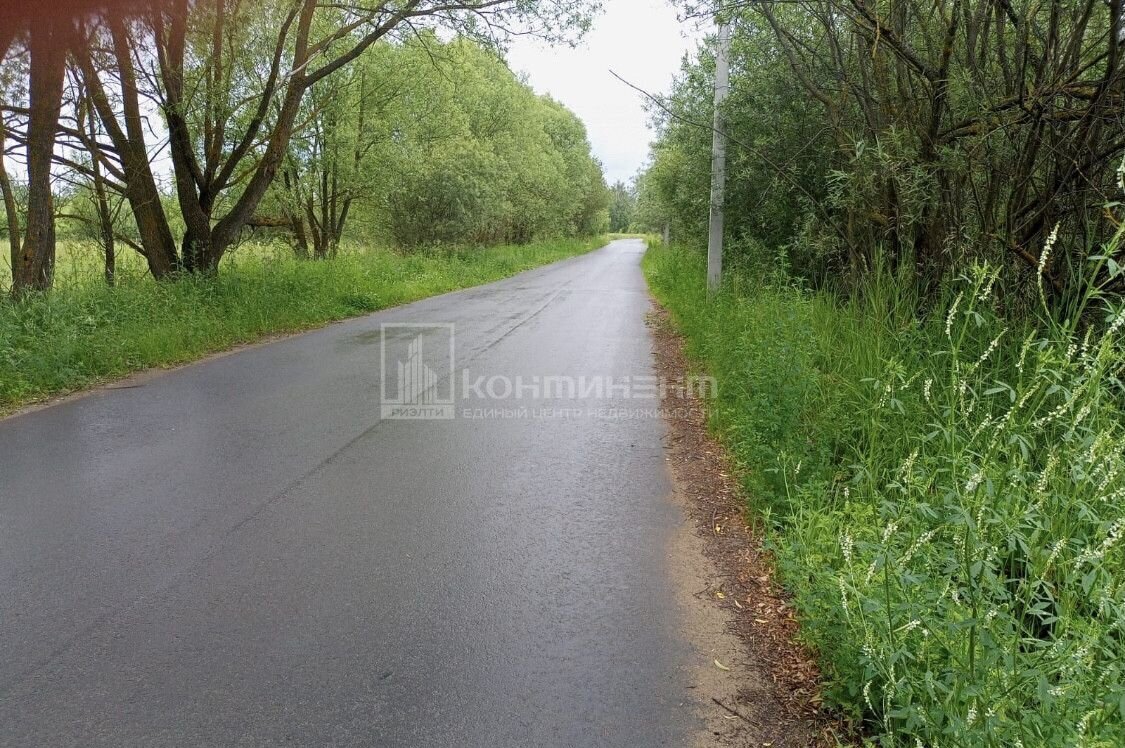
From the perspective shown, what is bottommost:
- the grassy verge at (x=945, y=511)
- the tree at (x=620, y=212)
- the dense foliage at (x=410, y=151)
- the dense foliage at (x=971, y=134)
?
the grassy verge at (x=945, y=511)

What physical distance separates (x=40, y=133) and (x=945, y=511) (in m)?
13.1

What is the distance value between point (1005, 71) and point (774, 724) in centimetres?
553

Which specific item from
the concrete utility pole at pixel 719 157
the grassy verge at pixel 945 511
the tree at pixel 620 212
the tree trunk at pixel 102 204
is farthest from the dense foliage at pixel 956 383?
the tree at pixel 620 212

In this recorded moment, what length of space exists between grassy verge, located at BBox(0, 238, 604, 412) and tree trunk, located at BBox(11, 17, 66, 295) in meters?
0.69

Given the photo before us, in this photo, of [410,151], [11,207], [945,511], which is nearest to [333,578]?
[945,511]

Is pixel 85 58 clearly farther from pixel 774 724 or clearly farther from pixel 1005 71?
pixel 774 724

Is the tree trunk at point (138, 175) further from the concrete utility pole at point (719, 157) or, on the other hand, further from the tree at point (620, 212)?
the tree at point (620, 212)

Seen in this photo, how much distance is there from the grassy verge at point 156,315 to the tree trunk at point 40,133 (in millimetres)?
687

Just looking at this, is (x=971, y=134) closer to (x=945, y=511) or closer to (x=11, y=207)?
(x=945, y=511)

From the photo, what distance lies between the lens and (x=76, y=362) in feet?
28.3

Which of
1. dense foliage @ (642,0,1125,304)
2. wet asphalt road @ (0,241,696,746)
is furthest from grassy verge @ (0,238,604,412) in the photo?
dense foliage @ (642,0,1125,304)

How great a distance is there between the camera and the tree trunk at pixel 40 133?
10578 mm

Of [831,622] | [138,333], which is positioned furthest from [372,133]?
[831,622]

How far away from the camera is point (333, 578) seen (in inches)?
154
